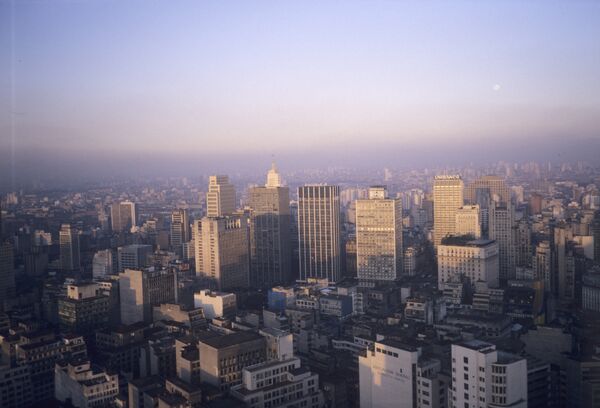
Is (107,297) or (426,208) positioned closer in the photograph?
(107,297)

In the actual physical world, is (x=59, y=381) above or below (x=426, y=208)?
below

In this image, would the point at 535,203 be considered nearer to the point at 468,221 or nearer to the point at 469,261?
the point at 469,261

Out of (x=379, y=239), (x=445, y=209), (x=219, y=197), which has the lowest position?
(x=379, y=239)

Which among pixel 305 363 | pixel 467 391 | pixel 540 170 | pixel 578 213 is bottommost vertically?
pixel 305 363

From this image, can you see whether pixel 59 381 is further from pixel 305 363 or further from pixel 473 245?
pixel 473 245

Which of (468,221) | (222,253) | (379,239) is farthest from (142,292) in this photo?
(468,221)

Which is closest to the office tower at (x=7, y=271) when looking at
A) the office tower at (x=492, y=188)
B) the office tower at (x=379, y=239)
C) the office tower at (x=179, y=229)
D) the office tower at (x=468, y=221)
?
the office tower at (x=179, y=229)

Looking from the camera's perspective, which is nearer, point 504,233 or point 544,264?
point 544,264

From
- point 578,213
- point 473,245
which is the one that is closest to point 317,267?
point 473,245
